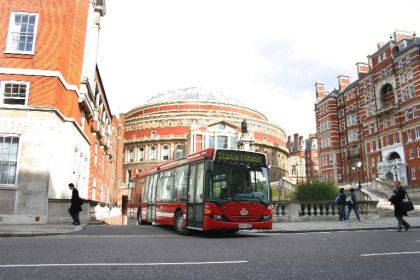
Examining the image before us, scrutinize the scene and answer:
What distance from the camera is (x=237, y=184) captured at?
12305 mm

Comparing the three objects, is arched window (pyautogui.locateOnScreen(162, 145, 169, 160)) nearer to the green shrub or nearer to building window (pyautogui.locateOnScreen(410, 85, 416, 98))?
building window (pyautogui.locateOnScreen(410, 85, 416, 98))

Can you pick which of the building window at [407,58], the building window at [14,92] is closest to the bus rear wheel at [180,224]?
the building window at [14,92]

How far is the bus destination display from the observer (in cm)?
1253

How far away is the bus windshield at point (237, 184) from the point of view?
12.0 m

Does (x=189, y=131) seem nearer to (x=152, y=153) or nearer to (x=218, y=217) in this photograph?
(x=152, y=153)

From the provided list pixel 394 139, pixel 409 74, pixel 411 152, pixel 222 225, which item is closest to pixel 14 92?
pixel 222 225

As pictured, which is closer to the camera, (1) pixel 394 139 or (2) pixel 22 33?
(2) pixel 22 33

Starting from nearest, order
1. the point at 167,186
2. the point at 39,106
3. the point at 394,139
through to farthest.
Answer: the point at 167,186
the point at 39,106
the point at 394,139

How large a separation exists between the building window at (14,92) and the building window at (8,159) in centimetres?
183

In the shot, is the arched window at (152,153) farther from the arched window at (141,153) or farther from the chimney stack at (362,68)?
the chimney stack at (362,68)

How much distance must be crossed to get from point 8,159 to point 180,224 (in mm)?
8832

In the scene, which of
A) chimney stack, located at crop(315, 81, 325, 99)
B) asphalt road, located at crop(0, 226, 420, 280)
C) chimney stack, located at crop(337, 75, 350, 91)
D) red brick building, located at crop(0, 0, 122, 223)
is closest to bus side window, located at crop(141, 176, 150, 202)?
red brick building, located at crop(0, 0, 122, 223)

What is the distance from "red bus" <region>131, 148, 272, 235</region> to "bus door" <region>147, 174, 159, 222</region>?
311cm

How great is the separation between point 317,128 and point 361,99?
15.3 meters
